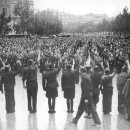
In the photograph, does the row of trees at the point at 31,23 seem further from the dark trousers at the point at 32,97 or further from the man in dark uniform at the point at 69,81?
the man in dark uniform at the point at 69,81

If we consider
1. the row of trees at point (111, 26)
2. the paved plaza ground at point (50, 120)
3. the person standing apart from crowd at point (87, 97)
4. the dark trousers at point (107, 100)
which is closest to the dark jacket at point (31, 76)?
the paved plaza ground at point (50, 120)

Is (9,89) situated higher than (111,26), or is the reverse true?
(111,26)

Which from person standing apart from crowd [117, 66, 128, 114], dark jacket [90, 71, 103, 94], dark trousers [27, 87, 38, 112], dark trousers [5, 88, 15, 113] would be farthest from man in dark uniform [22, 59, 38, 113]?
person standing apart from crowd [117, 66, 128, 114]

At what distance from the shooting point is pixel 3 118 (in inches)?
365

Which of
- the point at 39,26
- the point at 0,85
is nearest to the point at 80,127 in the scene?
the point at 0,85

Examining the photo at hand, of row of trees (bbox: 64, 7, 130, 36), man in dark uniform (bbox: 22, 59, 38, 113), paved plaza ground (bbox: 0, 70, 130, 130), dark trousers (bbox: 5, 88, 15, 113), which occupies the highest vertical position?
row of trees (bbox: 64, 7, 130, 36)

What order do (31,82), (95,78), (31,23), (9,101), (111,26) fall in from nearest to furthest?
(95,78) → (31,82) → (9,101) → (31,23) → (111,26)

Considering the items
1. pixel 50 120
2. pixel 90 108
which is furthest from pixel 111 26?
pixel 90 108

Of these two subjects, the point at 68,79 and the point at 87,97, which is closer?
the point at 87,97

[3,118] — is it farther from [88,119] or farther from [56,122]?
[88,119]

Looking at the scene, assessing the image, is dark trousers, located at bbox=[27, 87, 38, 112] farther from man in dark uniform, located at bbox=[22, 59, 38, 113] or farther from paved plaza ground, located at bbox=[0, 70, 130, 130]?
paved plaza ground, located at bbox=[0, 70, 130, 130]

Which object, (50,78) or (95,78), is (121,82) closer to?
(95,78)

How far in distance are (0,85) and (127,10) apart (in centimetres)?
5785

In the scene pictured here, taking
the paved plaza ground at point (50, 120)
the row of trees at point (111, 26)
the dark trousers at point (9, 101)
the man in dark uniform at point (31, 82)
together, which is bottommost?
the paved plaza ground at point (50, 120)
